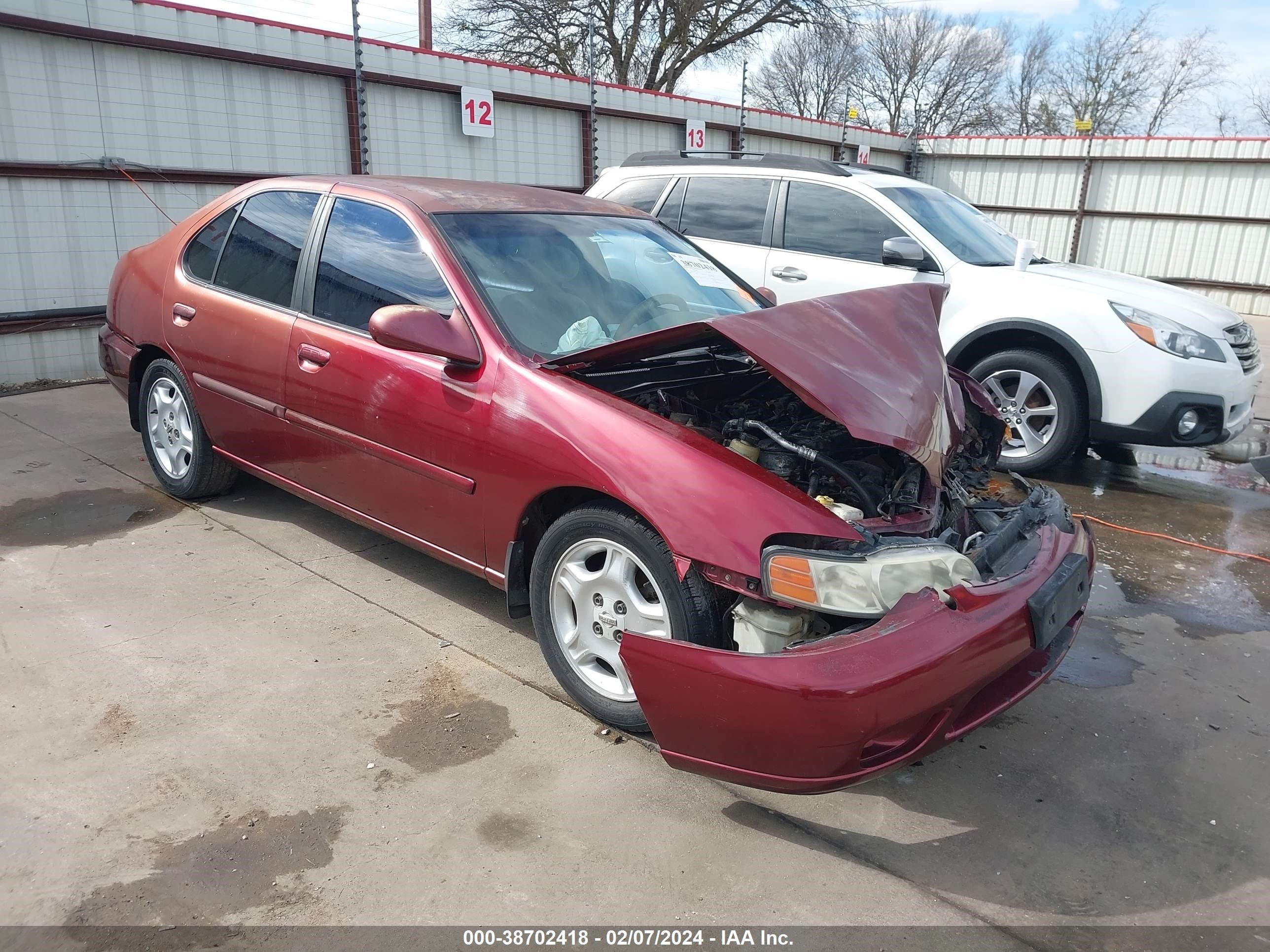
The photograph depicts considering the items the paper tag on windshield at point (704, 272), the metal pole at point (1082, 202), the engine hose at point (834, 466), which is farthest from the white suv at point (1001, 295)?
the metal pole at point (1082, 202)

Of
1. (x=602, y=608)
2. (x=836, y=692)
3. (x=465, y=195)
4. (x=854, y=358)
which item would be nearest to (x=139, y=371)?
(x=465, y=195)

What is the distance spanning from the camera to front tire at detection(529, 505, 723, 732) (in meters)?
2.65

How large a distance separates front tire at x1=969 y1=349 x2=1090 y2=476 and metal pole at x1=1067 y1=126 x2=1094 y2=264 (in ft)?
44.4

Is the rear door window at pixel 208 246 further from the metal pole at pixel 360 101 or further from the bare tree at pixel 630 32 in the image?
the bare tree at pixel 630 32

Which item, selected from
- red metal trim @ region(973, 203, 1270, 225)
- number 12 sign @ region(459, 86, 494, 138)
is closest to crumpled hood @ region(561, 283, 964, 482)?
number 12 sign @ region(459, 86, 494, 138)

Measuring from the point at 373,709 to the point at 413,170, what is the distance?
8.77m

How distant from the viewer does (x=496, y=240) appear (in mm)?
3613

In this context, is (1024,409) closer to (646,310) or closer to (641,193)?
(641,193)

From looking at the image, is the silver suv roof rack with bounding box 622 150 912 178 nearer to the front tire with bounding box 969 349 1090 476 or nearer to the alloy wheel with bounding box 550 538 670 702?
the front tire with bounding box 969 349 1090 476

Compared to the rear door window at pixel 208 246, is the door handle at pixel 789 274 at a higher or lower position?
lower

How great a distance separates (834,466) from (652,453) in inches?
22.5

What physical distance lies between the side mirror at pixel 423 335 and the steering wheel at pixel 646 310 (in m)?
0.58

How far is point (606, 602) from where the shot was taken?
2.90 metres

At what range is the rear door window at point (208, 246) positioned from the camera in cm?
447
